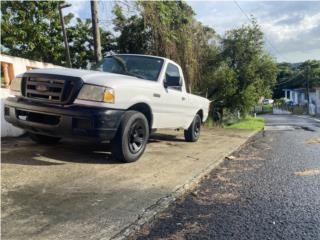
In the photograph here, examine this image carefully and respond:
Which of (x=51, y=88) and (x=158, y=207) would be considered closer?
(x=158, y=207)

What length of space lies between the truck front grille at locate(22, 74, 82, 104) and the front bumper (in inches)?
4.6

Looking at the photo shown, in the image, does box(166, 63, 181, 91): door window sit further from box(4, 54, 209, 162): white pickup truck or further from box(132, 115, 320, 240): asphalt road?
box(132, 115, 320, 240): asphalt road

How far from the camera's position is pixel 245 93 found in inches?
798

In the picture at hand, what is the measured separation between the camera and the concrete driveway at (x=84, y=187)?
3506 millimetres

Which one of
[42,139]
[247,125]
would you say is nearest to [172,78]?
[42,139]

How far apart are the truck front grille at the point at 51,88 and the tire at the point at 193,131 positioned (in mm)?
4364

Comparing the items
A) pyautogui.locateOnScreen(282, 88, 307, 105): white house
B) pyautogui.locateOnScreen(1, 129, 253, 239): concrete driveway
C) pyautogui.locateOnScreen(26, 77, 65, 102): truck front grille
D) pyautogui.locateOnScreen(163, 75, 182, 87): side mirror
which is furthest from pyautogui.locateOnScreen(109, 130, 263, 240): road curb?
pyautogui.locateOnScreen(282, 88, 307, 105): white house

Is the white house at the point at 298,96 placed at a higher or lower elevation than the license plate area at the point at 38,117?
higher

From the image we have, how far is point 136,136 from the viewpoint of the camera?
6219 millimetres

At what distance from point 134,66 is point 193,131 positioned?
9.33 ft

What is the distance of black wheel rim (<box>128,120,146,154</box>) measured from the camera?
20.0 ft

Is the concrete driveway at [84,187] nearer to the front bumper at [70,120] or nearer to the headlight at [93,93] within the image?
the front bumper at [70,120]

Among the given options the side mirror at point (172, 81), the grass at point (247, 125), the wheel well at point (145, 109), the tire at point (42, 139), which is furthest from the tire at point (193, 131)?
the grass at point (247, 125)

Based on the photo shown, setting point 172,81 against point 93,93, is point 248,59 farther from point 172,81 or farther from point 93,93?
point 93,93
